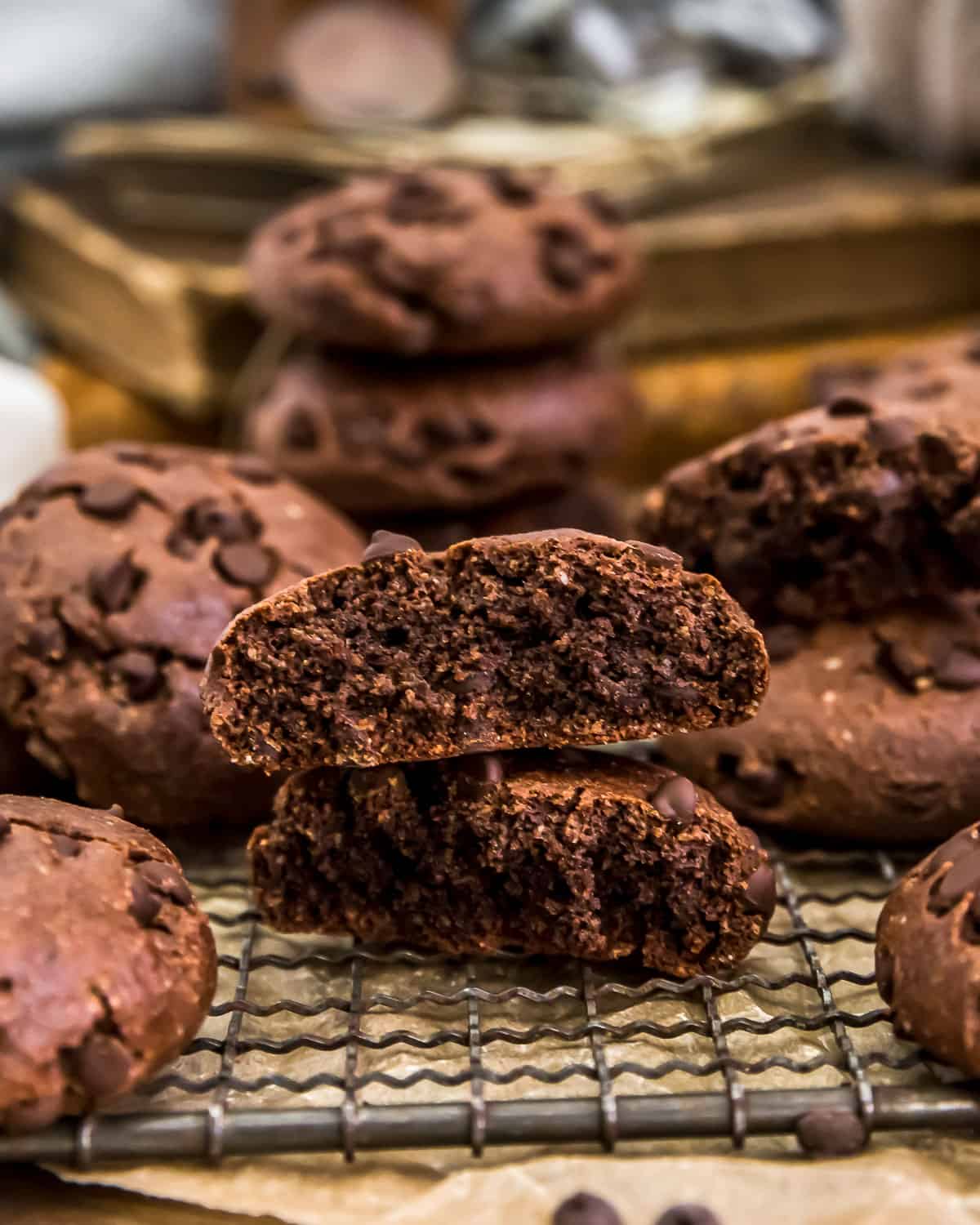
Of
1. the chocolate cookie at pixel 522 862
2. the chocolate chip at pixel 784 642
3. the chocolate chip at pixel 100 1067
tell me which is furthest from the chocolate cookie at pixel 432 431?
the chocolate chip at pixel 100 1067

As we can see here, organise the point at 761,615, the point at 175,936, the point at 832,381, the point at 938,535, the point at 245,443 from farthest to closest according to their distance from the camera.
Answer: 1. the point at 245,443
2. the point at 832,381
3. the point at 761,615
4. the point at 938,535
5. the point at 175,936

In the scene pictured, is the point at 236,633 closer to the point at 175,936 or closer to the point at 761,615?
the point at 175,936

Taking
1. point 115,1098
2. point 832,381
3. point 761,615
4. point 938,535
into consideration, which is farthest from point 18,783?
point 832,381

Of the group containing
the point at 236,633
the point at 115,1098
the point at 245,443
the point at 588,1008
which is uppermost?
the point at 236,633

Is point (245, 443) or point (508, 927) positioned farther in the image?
point (245, 443)

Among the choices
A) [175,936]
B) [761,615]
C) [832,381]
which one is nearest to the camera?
[175,936]

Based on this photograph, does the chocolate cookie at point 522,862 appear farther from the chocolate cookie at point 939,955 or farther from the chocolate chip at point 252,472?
the chocolate chip at point 252,472

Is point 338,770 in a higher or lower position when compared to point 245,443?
higher
